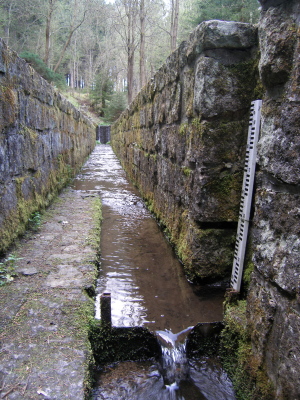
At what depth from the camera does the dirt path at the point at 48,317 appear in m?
1.44

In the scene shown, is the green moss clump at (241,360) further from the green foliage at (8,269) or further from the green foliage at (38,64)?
the green foliage at (38,64)

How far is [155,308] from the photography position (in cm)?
229

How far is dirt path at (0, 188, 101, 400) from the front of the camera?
4.73 feet

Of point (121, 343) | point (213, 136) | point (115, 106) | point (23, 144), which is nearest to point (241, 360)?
point (121, 343)

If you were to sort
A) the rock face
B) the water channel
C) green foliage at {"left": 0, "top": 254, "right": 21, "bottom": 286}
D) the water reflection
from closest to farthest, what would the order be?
the rock face
the water channel
the water reflection
green foliage at {"left": 0, "top": 254, "right": 21, "bottom": 286}

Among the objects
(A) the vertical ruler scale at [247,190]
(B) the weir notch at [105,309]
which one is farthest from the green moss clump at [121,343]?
(A) the vertical ruler scale at [247,190]

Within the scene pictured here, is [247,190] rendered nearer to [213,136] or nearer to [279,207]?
[213,136]

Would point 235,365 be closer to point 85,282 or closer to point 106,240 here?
point 85,282

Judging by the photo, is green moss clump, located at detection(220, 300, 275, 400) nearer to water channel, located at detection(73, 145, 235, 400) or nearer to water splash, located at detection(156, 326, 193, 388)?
water channel, located at detection(73, 145, 235, 400)

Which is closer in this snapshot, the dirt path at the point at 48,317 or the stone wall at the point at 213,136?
the dirt path at the point at 48,317

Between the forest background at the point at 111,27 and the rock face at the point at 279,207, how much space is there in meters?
8.26

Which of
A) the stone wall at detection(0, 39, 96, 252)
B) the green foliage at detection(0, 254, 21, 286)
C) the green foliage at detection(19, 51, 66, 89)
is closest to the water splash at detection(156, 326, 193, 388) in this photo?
the green foliage at detection(0, 254, 21, 286)

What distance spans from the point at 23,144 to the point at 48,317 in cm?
211

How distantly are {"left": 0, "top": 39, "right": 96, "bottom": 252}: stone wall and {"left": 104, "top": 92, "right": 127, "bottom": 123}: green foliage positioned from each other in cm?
2871
